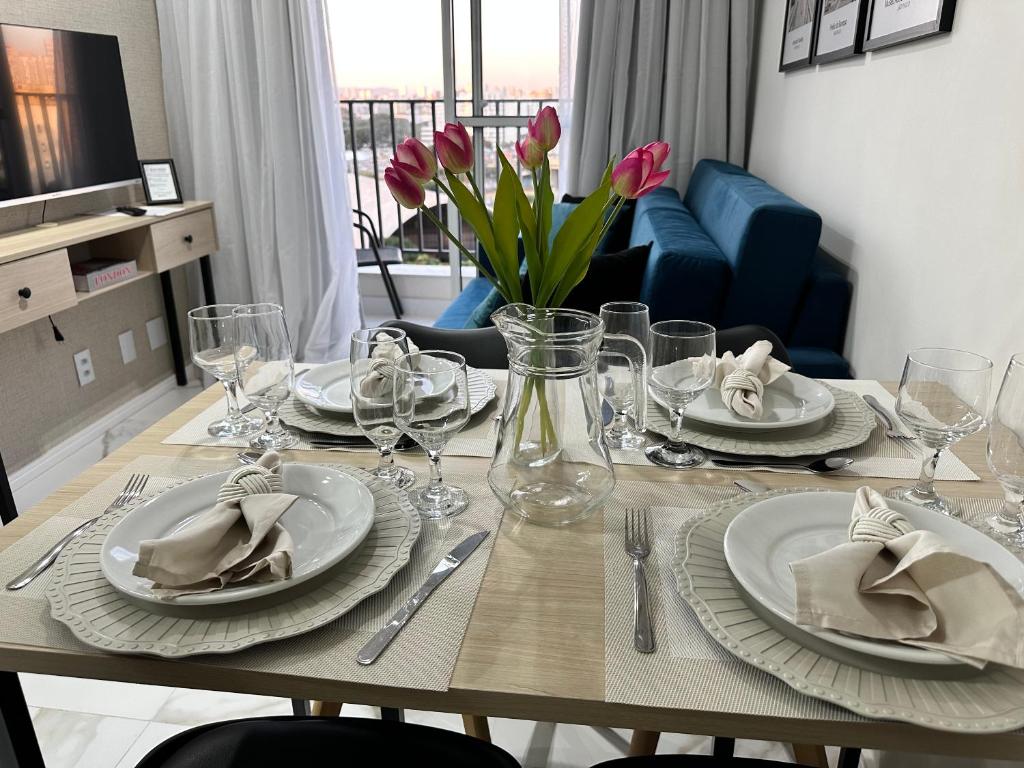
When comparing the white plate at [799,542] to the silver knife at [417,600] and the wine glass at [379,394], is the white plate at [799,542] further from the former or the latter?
the wine glass at [379,394]

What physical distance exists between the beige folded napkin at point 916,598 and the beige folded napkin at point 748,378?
389mm

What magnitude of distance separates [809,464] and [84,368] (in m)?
2.68

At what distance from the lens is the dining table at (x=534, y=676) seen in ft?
1.91

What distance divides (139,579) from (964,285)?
1.50 metres

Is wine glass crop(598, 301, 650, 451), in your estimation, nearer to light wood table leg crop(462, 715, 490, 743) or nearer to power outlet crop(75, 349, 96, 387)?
light wood table leg crop(462, 715, 490, 743)

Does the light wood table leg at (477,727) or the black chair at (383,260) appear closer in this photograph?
the light wood table leg at (477,727)

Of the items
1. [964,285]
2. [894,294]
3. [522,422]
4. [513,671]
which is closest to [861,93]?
[894,294]

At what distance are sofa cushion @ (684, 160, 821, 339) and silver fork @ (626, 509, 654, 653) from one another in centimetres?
135

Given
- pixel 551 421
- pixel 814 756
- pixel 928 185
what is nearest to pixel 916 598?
pixel 551 421

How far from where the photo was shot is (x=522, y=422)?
2.85ft

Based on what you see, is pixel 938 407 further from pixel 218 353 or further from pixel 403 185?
pixel 218 353

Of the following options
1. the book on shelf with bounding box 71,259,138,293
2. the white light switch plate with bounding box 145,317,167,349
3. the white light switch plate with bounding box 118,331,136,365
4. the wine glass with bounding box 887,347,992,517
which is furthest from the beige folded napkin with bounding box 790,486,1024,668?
the white light switch plate with bounding box 145,317,167,349

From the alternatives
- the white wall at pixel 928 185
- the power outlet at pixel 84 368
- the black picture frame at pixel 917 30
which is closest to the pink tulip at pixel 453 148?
the white wall at pixel 928 185

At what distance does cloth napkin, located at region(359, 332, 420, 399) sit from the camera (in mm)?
917
